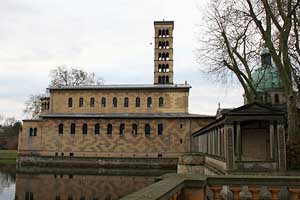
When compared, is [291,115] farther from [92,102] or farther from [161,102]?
[92,102]

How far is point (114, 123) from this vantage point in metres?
46.5

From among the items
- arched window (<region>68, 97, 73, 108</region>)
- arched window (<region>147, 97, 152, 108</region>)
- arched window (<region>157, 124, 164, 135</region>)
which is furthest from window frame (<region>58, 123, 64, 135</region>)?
arched window (<region>157, 124, 164, 135</region>)

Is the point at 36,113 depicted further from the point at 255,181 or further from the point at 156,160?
the point at 255,181

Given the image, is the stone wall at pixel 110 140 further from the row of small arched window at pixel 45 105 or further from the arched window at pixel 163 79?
the arched window at pixel 163 79

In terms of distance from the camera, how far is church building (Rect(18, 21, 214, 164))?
45438mm

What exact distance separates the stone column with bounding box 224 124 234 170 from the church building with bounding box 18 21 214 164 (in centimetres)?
2686

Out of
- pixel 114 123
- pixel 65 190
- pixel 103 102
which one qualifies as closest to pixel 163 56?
pixel 103 102

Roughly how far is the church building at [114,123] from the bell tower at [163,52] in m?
2.37

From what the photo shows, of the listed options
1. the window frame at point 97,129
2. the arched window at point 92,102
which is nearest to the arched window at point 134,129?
the window frame at point 97,129

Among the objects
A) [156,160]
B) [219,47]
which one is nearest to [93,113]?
[156,160]

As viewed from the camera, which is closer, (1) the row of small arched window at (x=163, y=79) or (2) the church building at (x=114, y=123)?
(2) the church building at (x=114, y=123)

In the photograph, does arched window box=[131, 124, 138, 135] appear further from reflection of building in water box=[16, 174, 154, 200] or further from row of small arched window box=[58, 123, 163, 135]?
reflection of building in water box=[16, 174, 154, 200]

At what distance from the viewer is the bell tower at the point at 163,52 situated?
52.6 m

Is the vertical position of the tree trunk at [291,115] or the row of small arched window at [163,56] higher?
the row of small arched window at [163,56]
